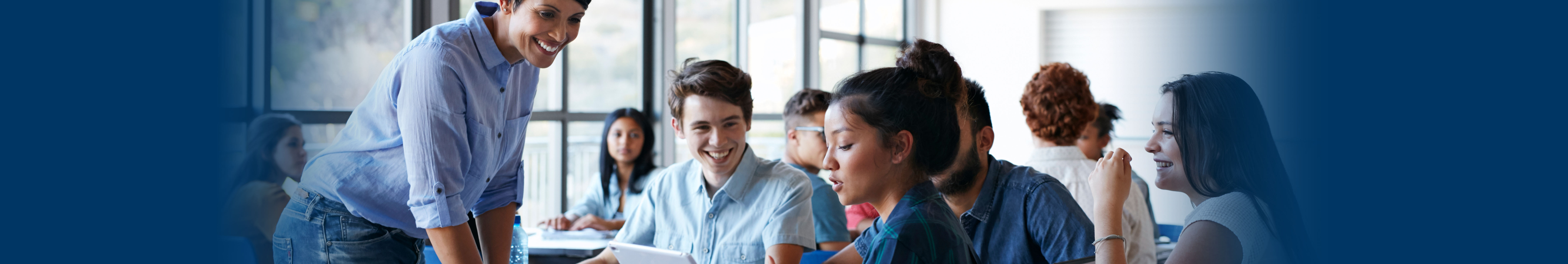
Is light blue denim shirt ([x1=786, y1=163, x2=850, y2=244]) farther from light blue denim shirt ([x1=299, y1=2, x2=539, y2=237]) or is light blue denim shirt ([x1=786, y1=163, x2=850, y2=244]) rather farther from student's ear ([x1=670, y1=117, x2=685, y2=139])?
light blue denim shirt ([x1=299, y1=2, x2=539, y2=237])

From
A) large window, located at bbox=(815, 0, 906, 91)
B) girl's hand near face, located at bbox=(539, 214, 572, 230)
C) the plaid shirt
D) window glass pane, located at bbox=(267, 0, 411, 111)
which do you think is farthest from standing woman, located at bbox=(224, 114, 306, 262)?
large window, located at bbox=(815, 0, 906, 91)

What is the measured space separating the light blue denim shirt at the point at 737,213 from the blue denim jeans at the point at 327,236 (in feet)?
2.19

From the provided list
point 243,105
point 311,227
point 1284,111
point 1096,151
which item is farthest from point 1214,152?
point 243,105

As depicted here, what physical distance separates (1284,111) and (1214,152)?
239 mm

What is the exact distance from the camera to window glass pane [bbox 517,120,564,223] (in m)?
4.77

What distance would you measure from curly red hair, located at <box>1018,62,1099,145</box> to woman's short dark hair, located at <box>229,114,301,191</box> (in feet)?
6.99

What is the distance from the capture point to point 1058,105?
2.63m

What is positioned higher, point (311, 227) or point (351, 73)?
point (351, 73)

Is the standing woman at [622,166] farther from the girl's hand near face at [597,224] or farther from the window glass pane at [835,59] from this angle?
the window glass pane at [835,59]

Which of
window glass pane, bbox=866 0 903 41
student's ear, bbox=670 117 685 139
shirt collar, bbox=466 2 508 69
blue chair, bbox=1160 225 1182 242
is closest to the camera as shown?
shirt collar, bbox=466 2 508 69

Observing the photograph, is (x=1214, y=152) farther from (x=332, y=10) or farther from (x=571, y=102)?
(x=571, y=102)

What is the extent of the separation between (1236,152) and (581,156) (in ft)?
13.9

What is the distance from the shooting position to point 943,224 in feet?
4.10

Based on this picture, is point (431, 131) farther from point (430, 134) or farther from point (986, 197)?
point (986, 197)
